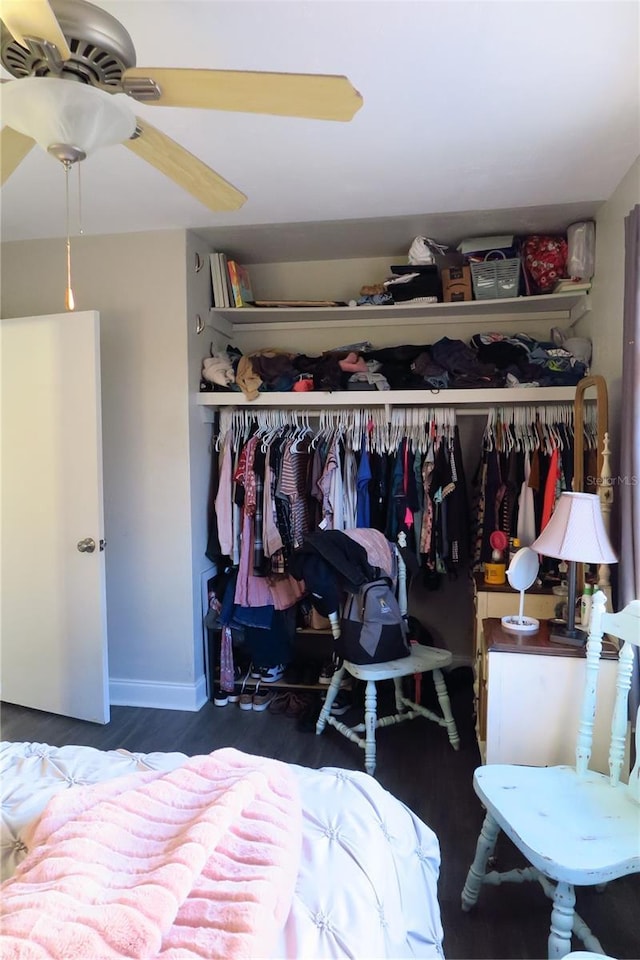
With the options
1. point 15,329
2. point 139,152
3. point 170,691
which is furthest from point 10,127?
point 170,691

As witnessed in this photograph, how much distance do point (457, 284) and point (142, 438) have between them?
1.83 meters

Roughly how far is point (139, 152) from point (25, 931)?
5.06 feet

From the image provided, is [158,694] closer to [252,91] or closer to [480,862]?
[480,862]

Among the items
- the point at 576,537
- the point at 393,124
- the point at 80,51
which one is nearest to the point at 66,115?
the point at 80,51

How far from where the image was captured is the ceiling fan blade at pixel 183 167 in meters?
1.31

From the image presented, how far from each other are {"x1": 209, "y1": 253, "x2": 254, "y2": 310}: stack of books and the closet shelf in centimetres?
53

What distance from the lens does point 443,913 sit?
1675 millimetres

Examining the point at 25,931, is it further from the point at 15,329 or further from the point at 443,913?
the point at 15,329

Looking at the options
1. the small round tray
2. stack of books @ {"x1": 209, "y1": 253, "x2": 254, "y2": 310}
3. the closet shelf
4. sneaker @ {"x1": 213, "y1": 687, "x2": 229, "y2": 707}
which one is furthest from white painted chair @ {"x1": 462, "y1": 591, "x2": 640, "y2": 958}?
stack of books @ {"x1": 209, "y1": 253, "x2": 254, "y2": 310}

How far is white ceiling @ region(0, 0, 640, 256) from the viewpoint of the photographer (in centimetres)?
141

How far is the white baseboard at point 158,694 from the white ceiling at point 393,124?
2366mm

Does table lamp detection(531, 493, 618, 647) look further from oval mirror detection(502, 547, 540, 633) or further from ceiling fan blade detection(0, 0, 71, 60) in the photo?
ceiling fan blade detection(0, 0, 71, 60)

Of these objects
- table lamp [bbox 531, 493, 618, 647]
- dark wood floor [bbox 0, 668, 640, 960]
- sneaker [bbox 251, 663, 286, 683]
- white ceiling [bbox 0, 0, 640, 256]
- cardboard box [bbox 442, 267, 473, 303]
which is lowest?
dark wood floor [bbox 0, 668, 640, 960]

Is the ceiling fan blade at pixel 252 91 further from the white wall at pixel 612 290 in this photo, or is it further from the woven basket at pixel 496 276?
the woven basket at pixel 496 276
